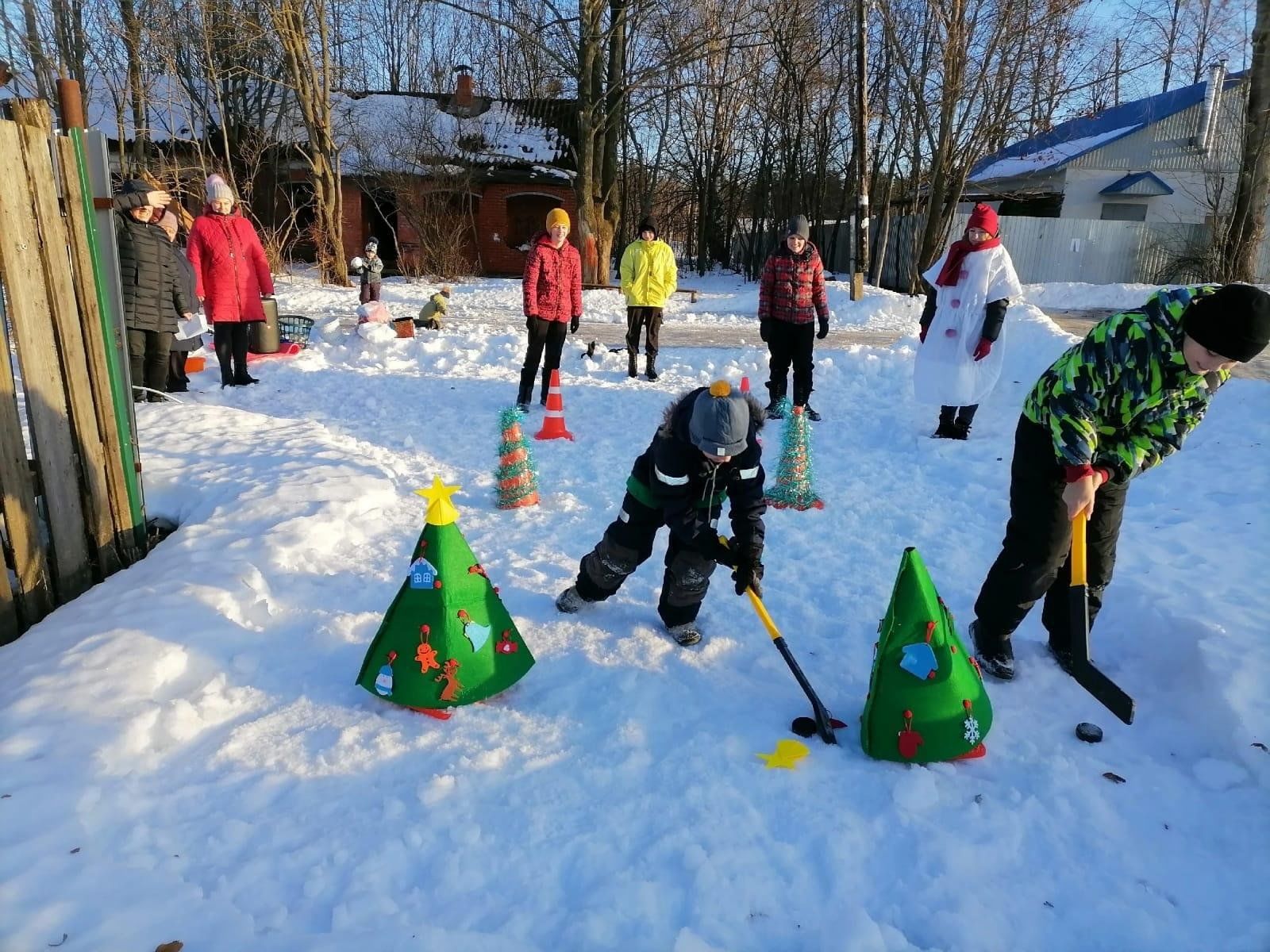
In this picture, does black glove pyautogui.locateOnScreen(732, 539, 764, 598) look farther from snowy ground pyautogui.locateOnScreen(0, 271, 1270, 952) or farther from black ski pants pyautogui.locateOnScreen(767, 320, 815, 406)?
black ski pants pyautogui.locateOnScreen(767, 320, 815, 406)

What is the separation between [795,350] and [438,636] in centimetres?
541

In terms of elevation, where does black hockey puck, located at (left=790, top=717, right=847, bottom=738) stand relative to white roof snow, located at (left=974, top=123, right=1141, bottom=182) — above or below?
below

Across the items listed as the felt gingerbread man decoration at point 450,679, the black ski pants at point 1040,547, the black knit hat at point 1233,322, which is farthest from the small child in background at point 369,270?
the black knit hat at point 1233,322

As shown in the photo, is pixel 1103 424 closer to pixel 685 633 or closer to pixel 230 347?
pixel 685 633

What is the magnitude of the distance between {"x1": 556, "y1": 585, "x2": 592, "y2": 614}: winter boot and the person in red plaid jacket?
12.7 feet

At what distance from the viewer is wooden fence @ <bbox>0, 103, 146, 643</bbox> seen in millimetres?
3562

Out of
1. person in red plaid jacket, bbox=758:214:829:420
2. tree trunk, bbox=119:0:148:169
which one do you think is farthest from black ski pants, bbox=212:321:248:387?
tree trunk, bbox=119:0:148:169

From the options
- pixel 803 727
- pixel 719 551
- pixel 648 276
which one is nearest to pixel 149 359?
pixel 648 276

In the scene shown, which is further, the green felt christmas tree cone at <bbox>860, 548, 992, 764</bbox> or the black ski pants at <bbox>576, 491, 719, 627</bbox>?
the black ski pants at <bbox>576, 491, 719, 627</bbox>

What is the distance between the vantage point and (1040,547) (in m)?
3.30

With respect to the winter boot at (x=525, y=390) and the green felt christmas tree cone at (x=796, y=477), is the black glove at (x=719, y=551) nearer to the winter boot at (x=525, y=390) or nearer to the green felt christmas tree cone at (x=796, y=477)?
the green felt christmas tree cone at (x=796, y=477)

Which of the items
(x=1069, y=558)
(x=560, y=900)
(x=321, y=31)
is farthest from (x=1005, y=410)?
(x=321, y=31)

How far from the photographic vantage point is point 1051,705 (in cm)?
339

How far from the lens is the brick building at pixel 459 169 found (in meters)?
24.8
